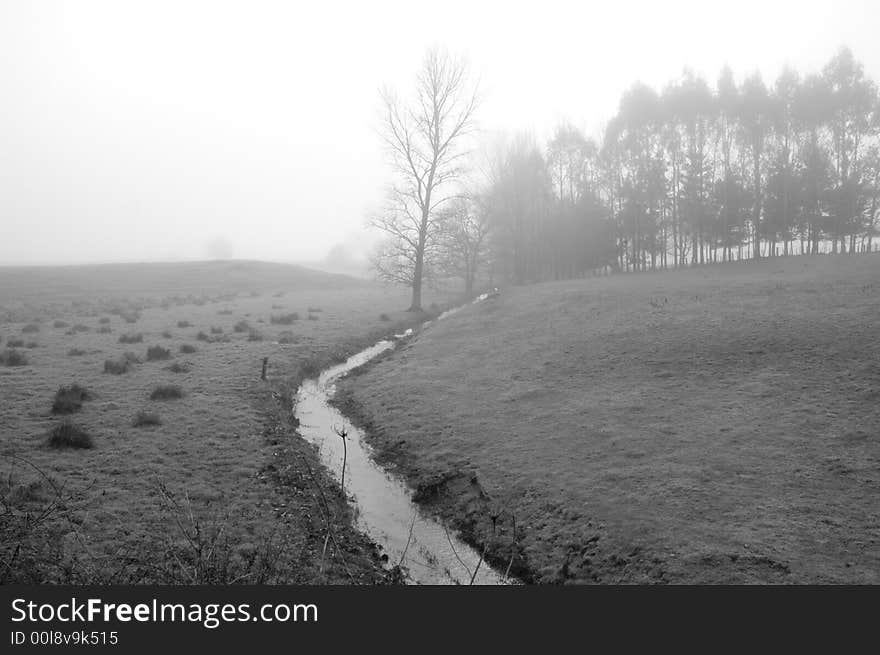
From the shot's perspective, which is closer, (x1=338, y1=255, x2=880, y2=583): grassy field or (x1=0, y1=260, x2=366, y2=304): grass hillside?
(x1=338, y1=255, x2=880, y2=583): grassy field

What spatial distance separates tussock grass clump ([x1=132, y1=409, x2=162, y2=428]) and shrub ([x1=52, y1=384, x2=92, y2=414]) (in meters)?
2.44

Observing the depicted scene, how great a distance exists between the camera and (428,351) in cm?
2928

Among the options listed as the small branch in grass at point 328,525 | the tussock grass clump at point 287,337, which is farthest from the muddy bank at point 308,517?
the tussock grass clump at point 287,337

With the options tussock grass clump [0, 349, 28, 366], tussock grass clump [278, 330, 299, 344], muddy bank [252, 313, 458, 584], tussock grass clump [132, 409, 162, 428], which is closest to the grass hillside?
tussock grass clump [0, 349, 28, 366]

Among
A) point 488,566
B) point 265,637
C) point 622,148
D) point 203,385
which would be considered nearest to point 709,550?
point 488,566

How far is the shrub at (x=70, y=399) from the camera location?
665 inches

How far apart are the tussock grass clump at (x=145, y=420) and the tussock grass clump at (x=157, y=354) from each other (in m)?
9.34

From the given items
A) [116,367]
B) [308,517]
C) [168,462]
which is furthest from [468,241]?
[308,517]

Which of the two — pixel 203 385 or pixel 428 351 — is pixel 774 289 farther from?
pixel 203 385

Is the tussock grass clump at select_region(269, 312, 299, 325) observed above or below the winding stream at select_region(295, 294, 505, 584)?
above

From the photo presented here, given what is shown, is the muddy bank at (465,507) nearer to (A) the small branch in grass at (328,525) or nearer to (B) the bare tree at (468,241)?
(A) the small branch in grass at (328,525)

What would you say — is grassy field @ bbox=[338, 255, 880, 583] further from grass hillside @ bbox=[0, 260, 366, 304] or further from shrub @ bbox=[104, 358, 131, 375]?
grass hillside @ bbox=[0, 260, 366, 304]

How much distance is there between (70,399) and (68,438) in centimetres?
399

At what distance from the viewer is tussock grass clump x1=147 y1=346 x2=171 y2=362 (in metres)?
25.0
